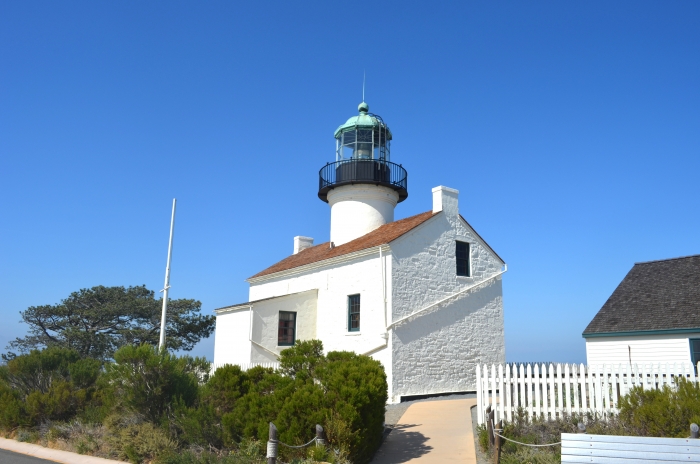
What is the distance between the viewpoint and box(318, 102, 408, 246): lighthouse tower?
22.6m

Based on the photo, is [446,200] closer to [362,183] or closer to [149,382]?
[362,183]

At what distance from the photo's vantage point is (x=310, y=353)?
11156 millimetres

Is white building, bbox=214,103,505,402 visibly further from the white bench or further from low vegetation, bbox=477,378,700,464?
the white bench

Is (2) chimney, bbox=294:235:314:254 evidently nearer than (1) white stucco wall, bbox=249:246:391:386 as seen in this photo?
No

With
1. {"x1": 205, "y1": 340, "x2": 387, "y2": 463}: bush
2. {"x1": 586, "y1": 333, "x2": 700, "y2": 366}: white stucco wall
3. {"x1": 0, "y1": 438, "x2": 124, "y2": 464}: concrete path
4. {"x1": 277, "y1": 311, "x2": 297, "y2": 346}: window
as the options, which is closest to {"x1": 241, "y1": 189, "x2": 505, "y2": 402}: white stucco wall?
{"x1": 277, "y1": 311, "x2": 297, "y2": 346}: window

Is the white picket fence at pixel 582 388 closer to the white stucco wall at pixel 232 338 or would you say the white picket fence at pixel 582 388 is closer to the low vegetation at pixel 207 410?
the low vegetation at pixel 207 410

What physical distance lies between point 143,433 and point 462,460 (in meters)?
5.96

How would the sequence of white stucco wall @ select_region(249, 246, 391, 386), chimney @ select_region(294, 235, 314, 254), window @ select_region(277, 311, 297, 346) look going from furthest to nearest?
chimney @ select_region(294, 235, 314, 254) → window @ select_region(277, 311, 297, 346) → white stucco wall @ select_region(249, 246, 391, 386)

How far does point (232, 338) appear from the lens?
66.5 feet

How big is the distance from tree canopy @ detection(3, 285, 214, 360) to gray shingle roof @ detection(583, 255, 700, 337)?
23039 millimetres

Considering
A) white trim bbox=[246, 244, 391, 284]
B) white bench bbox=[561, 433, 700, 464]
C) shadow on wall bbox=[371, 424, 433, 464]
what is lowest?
shadow on wall bbox=[371, 424, 433, 464]

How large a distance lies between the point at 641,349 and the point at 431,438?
984 centimetres

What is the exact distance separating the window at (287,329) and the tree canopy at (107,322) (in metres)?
14.6

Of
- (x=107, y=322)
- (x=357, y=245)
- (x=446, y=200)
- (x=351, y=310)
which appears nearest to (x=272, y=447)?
(x=351, y=310)
